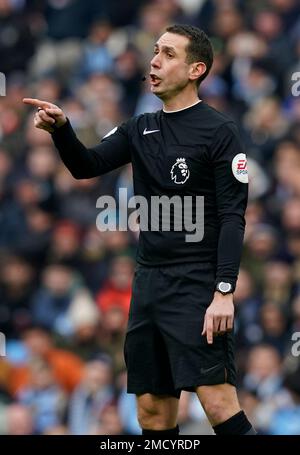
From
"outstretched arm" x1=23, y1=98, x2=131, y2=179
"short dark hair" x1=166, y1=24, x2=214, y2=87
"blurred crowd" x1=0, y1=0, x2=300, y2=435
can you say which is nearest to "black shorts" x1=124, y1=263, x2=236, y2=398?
"outstretched arm" x1=23, y1=98, x2=131, y2=179

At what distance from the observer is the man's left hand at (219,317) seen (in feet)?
19.1

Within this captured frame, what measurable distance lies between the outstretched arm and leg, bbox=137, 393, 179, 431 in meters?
1.06

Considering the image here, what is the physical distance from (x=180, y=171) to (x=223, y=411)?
1075 millimetres

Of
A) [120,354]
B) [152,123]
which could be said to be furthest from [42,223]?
[152,123]

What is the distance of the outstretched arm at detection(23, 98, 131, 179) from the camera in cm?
595

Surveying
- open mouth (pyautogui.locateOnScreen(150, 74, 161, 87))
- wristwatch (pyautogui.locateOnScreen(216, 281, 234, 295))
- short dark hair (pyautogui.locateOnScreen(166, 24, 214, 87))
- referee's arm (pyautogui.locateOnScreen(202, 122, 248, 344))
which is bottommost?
wristwatch (pyautogui.locateOnScreen(216, 281, 234, 295))

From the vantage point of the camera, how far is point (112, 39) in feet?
44.5

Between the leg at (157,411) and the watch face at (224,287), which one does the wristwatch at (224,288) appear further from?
the leg at (157,411)

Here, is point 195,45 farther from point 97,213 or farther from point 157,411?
point 97,213

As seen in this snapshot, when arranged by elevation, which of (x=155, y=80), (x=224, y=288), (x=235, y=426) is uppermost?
(x=155, y=80)

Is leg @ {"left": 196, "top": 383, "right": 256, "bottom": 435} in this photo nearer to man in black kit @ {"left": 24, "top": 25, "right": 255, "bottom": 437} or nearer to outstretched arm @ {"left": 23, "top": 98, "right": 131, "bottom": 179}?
man in black kit @ {"left": 24, "top": 25, "right": 255, "bottom": 437}

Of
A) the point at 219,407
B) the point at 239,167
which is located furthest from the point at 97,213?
the point at 219,407

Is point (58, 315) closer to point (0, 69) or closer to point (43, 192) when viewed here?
point (43, 192)

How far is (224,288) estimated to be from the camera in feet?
19.2
